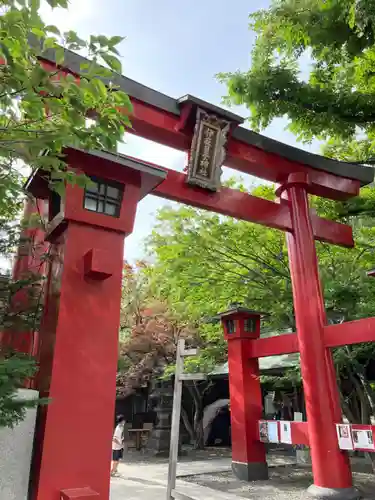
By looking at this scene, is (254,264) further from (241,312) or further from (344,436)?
(344,436)

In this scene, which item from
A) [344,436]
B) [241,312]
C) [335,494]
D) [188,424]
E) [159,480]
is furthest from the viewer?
[188,424]

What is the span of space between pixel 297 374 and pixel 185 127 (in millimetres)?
6960

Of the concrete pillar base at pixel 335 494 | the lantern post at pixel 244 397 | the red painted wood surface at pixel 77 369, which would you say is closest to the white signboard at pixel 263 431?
the lantern post at pixel 244 397

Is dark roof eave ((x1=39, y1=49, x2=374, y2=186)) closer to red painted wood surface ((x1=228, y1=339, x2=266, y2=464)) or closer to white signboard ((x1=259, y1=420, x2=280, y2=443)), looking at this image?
red painted wood surface ((x1=228, y1=339, x2=266, y2=464))

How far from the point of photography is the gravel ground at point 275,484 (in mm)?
7914

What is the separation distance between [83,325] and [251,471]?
653 cm

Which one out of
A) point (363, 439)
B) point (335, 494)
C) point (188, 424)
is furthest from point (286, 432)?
point (188, 424)

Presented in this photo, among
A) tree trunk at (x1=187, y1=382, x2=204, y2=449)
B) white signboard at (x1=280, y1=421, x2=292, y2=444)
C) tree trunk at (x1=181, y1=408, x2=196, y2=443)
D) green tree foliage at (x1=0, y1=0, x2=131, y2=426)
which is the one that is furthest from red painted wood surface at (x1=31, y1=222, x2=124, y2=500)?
tree trunk at (x1=181, y1=408, x2=196, y2=443)

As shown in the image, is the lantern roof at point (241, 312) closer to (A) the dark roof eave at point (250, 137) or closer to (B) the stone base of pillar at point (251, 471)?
(B) the stone base of pillar at point (251, 471)

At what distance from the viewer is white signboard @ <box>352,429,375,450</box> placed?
7.02 meters

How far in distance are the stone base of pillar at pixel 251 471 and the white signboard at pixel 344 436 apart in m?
2.69

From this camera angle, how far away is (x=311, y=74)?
25.3 ft

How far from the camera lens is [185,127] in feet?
26.2

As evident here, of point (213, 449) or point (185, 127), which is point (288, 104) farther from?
point (213, 449)
